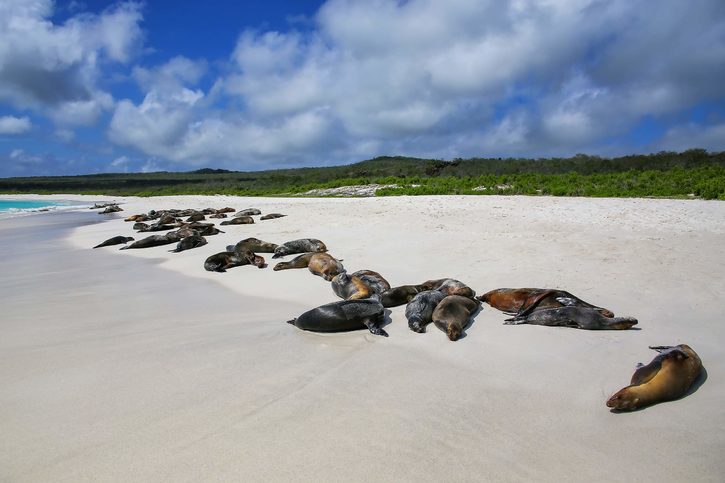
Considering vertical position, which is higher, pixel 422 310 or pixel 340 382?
pixel 422 310

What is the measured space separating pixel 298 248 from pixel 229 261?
61.2 inches

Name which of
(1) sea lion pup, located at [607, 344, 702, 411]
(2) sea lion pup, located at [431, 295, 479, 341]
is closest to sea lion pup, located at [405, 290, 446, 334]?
(2) sea lion pup, located at [431, 295, 479, 341]

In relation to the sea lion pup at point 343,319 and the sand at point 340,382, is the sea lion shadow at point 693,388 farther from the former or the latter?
the sea lion pup at point 343,319

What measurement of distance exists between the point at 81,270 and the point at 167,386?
583 cm

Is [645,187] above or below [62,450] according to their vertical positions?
above

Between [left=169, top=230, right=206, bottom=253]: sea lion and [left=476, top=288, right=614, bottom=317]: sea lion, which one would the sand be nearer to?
[left=476, top=288, right=614, bottom=317]: sea lion

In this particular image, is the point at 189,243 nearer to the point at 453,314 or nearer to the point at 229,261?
the point at 229,261

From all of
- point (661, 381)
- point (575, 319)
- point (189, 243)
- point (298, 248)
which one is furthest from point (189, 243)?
point (661, 381)

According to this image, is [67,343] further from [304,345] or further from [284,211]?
Answer: [284,211]

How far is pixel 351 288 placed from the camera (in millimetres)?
5602

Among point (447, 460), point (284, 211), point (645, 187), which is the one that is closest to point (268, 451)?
point (447, 460)

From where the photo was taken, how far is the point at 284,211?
702 inches

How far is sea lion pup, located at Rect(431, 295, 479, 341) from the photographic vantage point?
4219 millimetres

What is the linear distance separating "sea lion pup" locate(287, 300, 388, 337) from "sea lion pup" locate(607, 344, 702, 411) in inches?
81.7
